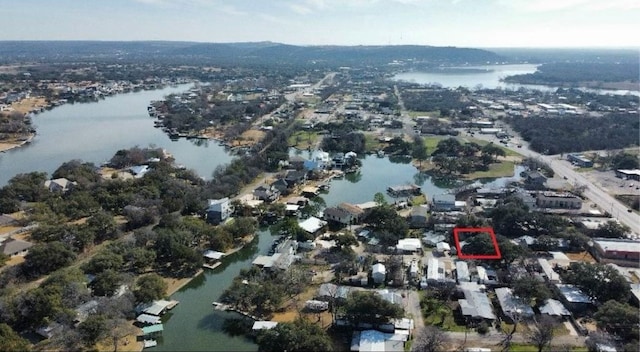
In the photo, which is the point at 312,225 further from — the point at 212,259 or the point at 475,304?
the point at 475,304

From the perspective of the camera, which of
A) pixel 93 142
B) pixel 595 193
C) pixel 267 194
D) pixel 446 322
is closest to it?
pixel 446 322

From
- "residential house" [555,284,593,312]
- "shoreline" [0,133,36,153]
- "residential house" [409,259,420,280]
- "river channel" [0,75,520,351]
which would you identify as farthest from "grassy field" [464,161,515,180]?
"shoreline" [0,133,36,153]

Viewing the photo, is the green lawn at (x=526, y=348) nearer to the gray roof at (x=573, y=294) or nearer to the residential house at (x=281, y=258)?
the gray roof at (x=573, y=294)

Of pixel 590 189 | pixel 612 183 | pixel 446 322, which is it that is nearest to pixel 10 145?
pixel 446 322

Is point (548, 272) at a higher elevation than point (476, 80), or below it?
below

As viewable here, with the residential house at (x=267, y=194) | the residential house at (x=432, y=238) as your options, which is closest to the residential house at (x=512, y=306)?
the residential house at (x=432, y=238)

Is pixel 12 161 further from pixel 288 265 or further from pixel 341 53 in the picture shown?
pixel 341 53

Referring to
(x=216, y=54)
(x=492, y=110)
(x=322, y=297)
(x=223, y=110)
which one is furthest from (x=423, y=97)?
(x=216, y=54)
